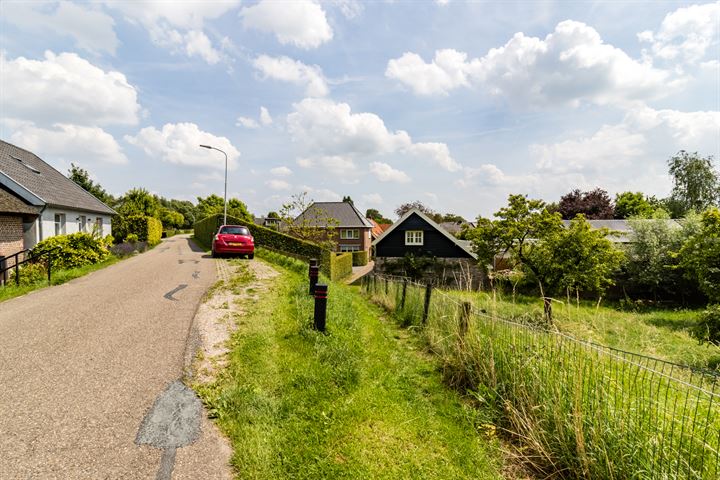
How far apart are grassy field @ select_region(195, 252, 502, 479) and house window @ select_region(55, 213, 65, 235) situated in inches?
761

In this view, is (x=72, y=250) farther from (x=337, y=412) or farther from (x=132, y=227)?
(x=132, y=227)

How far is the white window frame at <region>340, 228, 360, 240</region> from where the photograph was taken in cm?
4609

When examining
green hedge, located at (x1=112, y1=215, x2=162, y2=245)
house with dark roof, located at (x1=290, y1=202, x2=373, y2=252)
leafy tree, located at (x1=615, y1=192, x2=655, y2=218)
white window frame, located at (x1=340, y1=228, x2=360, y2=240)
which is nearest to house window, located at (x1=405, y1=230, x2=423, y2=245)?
house with dark roof, located at (x1=290, y1=202, x2=373, y2=252)

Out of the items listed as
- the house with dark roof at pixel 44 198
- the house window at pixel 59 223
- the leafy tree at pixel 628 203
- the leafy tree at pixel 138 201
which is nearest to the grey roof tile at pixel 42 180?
the house with dark roof at pixel 44 198

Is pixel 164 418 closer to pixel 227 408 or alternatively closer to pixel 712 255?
pixel 227 408

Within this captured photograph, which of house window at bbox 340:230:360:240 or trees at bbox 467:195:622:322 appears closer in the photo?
trees at bbox 467:195:622:322

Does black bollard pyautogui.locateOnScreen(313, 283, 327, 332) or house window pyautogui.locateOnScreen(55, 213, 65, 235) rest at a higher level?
house window pyautogui.locateOnScreen(55, 213, 65, 235)

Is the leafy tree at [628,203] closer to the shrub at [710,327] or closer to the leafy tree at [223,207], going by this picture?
the shrub at [710,327]

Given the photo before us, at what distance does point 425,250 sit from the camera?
2780cm

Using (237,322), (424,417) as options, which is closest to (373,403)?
(424,417)

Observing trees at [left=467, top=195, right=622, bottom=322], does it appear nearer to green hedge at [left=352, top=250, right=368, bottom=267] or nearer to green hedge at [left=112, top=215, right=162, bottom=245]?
green hedge at [left=352, top=250, right=368, bottom=267]

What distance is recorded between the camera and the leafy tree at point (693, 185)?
41.0 meters

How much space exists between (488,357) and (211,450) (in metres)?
4.20

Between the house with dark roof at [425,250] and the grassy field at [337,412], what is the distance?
20.9 m
